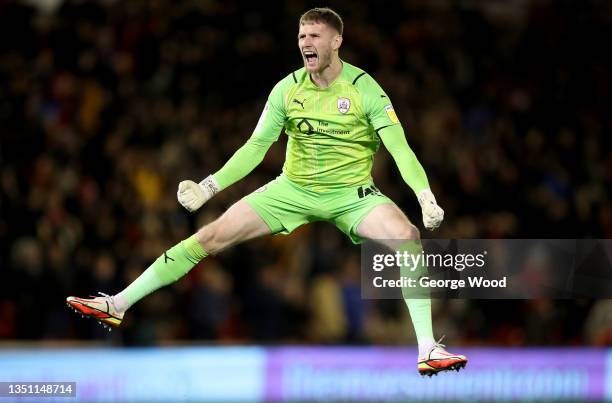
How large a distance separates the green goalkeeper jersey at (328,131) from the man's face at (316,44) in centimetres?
23

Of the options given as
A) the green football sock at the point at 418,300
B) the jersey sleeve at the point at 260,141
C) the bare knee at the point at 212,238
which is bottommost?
the green football sock at the point at 418,300

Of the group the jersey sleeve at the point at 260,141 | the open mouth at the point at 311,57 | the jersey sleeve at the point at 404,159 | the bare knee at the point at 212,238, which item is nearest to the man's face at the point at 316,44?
the open mouth at the point at 311,57

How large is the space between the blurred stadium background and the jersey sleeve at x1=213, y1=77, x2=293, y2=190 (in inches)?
162

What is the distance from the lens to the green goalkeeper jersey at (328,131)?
348 inches

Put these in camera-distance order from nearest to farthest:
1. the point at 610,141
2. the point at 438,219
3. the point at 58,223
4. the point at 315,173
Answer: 1. the point at 438,219
2. the point at 315,173
3. the point at 58,223
4. the point at 610,141

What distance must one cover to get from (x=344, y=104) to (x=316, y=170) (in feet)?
1.86

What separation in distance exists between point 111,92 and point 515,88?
572cm

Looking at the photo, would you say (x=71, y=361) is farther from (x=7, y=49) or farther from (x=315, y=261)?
(x=7, y=49)

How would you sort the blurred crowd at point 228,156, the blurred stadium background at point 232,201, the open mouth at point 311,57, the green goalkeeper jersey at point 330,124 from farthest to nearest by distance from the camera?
the blurred crowd at point 228,156, the blurred stadium background at point 232,201, the green goalkeeper jersey at point 330,124, the open mouth at point 311,57

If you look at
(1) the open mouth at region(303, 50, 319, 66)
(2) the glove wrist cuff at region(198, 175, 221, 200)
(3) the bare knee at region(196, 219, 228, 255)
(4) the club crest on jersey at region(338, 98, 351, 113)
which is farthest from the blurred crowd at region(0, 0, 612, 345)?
(1) the open mouth at region(303, 50, 319, 66)

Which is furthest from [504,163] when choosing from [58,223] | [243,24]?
[58,223]

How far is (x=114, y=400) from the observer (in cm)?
1305

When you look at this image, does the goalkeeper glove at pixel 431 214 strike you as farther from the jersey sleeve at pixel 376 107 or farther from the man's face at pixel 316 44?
the man's face at pixel 316 44

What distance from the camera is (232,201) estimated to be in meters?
14.5
